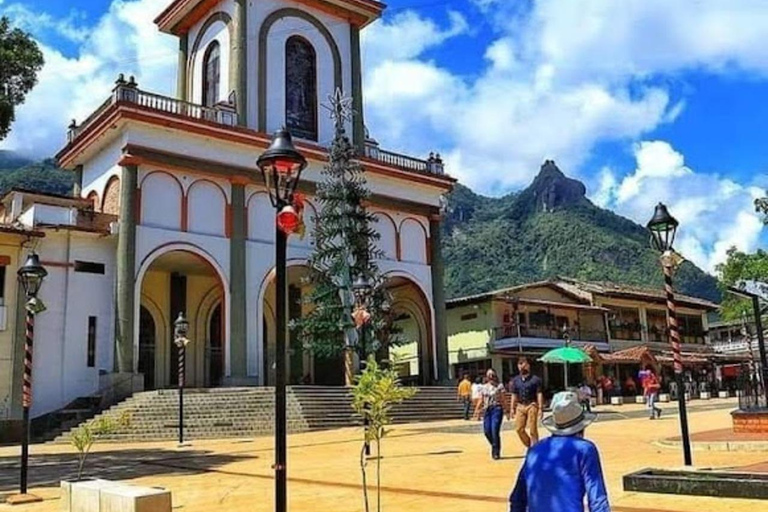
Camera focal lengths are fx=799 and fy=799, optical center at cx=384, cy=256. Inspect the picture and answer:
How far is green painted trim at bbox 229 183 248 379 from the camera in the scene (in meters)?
26.5

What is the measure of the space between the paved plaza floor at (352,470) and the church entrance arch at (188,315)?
393 inches

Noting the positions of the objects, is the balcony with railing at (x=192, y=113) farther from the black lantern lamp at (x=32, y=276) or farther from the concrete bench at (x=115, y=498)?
the concrete bench at (x=115, y=498)

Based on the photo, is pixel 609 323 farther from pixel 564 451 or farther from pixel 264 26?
pixel 564 451

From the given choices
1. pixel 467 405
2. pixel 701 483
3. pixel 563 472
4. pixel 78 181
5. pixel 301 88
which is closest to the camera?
pixel 563 472

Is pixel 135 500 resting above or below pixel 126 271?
below

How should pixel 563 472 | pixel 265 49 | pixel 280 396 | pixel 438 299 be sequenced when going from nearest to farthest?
pixel 563 472
pixel 280 396
pixel 265 49
pixel 438 299

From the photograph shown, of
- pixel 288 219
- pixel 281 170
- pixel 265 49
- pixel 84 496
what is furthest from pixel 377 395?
pixel 265 49

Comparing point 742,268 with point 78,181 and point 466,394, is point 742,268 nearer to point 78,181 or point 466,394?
point 466,394

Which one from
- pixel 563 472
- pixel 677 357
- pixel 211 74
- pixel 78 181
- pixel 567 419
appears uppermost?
pixel 211 74

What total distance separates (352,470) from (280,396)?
216 inches

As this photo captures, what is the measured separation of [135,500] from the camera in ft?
19.6

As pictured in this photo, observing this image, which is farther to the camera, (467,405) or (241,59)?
(241,59)

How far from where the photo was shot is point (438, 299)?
107 ft

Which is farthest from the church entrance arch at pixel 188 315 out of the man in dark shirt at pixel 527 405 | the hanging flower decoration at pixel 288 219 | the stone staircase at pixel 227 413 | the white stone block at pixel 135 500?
the hanging flower decoration at pixel 288 219
